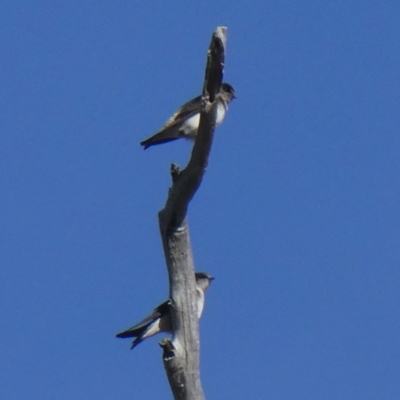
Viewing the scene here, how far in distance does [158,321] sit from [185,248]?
1364mm

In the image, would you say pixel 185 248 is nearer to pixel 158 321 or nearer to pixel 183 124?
pixel 158 321

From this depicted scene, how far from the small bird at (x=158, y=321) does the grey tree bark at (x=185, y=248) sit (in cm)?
16

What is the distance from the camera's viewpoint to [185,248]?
8.91 m

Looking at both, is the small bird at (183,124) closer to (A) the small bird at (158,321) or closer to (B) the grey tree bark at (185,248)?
(A) the small bird at (158,321)

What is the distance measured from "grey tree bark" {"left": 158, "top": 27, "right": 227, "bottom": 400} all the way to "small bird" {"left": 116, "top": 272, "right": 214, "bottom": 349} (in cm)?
16

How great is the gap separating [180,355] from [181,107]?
604 cm

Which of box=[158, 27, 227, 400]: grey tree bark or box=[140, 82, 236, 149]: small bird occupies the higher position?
box=[140, 82, 236, 149]: small bird

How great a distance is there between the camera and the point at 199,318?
29.5 feet

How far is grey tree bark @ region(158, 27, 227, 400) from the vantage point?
8336 mm

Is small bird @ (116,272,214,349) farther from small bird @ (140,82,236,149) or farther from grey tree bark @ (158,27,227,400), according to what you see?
small bird @ (140,82,236,149)

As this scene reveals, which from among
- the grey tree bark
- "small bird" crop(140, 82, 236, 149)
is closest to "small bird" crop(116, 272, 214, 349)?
the grey tree bark

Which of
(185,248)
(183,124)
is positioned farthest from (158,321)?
(183,124)

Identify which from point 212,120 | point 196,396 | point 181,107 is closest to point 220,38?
point 212,120

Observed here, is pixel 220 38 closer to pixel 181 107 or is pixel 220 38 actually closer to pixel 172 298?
pixel 172 298
